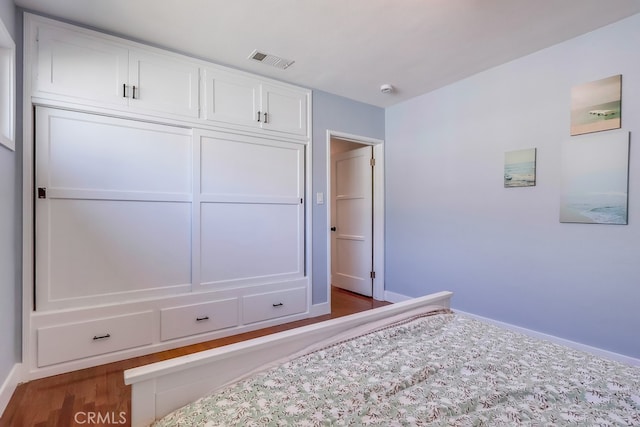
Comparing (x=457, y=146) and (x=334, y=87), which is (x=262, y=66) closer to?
(x=334, y=87)

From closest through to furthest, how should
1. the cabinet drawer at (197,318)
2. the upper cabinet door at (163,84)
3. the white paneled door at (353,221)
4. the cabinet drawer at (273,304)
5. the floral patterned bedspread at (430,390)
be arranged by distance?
the floral patterned bedspread at (430,390), the upper cabinet door at (163,84), the cabinet drawer at (197,318), the cabinet drawer at (273,304), the white paneled door at (353,221)

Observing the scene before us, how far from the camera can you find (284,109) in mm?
3090

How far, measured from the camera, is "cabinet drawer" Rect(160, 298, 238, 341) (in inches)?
98.0

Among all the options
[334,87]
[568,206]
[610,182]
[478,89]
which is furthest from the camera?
[334,87]

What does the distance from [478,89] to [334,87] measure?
138cm

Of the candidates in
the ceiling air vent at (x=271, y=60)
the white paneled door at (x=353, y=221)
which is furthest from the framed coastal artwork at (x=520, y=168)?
the ceiling air vent at (x=271, y=60)

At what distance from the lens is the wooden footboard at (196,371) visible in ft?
3.16

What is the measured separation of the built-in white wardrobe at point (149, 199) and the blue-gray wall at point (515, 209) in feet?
4.30

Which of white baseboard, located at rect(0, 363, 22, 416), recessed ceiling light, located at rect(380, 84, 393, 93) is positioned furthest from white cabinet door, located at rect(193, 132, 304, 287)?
white baseboard, located at rect(0, 363, 22, 416)

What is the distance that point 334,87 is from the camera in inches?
127

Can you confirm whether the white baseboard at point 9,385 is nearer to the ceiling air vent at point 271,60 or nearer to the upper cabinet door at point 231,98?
the upper cabinet door at point 231,98

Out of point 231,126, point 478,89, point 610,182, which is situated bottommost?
point 610,182

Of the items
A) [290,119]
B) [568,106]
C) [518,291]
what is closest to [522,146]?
[568,106]

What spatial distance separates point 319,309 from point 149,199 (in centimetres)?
196
